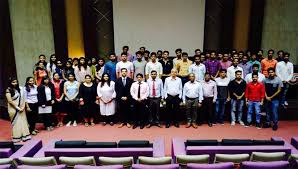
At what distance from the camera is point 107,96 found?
823 cm

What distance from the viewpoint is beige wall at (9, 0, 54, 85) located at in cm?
1084

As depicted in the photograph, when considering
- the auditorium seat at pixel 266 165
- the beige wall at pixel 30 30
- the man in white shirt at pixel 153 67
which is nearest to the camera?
the auditorium seat at pixel 266 165

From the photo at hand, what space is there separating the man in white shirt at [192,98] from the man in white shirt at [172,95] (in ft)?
0.59

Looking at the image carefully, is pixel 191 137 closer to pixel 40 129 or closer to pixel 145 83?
pixel 145 83

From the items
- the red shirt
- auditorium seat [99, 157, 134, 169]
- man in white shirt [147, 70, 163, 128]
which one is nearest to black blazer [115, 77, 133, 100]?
man in white shirt [147, 70, 163, 128]

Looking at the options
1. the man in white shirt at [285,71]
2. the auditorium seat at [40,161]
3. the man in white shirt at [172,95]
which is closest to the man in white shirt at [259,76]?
the man in white shirt at [285,71]

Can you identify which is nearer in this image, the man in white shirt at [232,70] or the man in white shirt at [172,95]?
the man in white shirt at [172,95]

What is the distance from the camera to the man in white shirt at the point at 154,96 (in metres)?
8.03

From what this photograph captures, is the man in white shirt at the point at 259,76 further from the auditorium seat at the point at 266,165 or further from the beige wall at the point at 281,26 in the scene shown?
the auditorium seat at the point at 266,165

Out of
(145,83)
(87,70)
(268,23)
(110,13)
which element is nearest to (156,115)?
(145,83)

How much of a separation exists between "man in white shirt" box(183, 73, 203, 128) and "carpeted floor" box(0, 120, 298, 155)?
11.4 inches

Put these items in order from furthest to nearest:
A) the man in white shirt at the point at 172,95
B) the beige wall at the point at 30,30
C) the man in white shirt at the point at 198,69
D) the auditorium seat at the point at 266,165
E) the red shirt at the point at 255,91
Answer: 1. the beige wall at the point at 30,30
2. the man in white shirt at the point at 198,69
3. the man in white shirt at the point at 172,95
4. the red shirt at the point at 255,91
5. the auditorium seat at the point at 266,165

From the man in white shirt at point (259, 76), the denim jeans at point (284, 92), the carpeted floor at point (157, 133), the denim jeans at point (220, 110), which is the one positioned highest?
the man in white shirt at point (259, 76)

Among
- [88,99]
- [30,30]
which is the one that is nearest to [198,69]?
[88,99]
